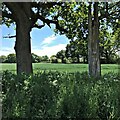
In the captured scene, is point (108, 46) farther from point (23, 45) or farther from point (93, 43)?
point (93, 43)

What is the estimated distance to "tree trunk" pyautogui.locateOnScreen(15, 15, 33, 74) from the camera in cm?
968

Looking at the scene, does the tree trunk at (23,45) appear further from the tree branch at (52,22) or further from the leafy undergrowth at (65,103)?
the leafy undergrowth at (65,103)

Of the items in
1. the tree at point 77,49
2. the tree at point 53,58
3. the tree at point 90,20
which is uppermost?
the tree at point 90,20

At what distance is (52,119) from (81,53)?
447 inches

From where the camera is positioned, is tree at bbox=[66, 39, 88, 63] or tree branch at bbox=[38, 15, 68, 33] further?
tree at bbox=[66, 39, 88, 63]

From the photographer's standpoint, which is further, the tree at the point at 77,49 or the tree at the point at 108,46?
the tree at the point at 108,46

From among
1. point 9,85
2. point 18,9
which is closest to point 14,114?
point 9,85

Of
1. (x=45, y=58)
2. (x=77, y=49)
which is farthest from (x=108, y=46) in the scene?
(x=45, y=58)

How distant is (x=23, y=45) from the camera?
9.75m

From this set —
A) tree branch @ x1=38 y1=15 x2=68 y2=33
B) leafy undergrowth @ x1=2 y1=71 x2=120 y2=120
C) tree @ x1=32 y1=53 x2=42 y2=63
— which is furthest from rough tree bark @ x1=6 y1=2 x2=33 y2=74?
leafy undergrowth @ x1=2 y1=71 x2=120 y2=120

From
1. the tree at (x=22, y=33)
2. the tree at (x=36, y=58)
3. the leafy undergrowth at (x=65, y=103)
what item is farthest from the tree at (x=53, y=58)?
the leafy undergrowth at (x=65, y=103)

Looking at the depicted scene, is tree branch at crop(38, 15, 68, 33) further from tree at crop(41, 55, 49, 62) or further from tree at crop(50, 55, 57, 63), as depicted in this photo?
tree at crop(50, 55, 57, 63)

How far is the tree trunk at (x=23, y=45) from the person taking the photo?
9.68 metres

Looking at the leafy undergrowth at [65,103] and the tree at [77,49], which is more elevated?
the tree at [77,49]
